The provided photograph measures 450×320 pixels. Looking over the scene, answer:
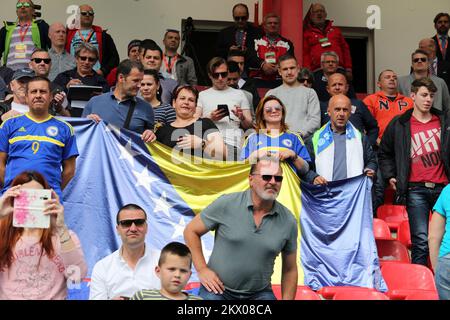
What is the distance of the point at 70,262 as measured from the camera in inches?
253

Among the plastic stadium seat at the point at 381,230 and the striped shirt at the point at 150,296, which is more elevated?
the plastic stadium seat at the point at 381,230

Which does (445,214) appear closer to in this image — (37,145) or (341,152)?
(341,152)

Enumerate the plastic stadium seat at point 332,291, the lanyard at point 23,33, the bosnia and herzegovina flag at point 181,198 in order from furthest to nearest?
the lanyard at point 23,33, the bosnia and herzegovina flag at point 181,198, the plastic stadium seat at point 332,291

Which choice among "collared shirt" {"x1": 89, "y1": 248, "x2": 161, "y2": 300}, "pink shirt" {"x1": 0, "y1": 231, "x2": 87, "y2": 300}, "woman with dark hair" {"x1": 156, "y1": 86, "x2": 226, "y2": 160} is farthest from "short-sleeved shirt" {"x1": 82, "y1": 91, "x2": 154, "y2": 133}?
"pink shirt" {"x1": 0, "y1": 231, "x2": 87, "y2": 300}

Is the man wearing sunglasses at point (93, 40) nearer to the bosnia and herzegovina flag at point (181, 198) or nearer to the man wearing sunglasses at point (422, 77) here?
the man wearing sunglasses at point (422, 77)

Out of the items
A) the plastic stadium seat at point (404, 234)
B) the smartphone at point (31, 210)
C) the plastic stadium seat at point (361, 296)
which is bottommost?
the plastic stadium seat at point (361, 296)

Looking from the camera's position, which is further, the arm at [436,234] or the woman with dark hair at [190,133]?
the woman with dark hair at [190,133]

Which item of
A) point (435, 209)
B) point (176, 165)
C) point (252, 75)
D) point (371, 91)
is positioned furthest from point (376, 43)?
point (435, 209)

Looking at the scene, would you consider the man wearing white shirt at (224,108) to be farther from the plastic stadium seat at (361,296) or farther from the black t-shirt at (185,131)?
the plastic stadium seat at (361,296)

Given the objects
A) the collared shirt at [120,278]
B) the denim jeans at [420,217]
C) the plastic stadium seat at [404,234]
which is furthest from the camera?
the plastic stadium seat at [404,234]

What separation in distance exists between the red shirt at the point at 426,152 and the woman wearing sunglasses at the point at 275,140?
115 centimetres

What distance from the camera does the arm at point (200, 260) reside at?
21.7 feet

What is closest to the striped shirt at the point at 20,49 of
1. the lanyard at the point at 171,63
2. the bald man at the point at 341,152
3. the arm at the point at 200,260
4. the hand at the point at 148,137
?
the lanyard at the point at 171,63

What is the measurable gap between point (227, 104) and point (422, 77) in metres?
3.18
